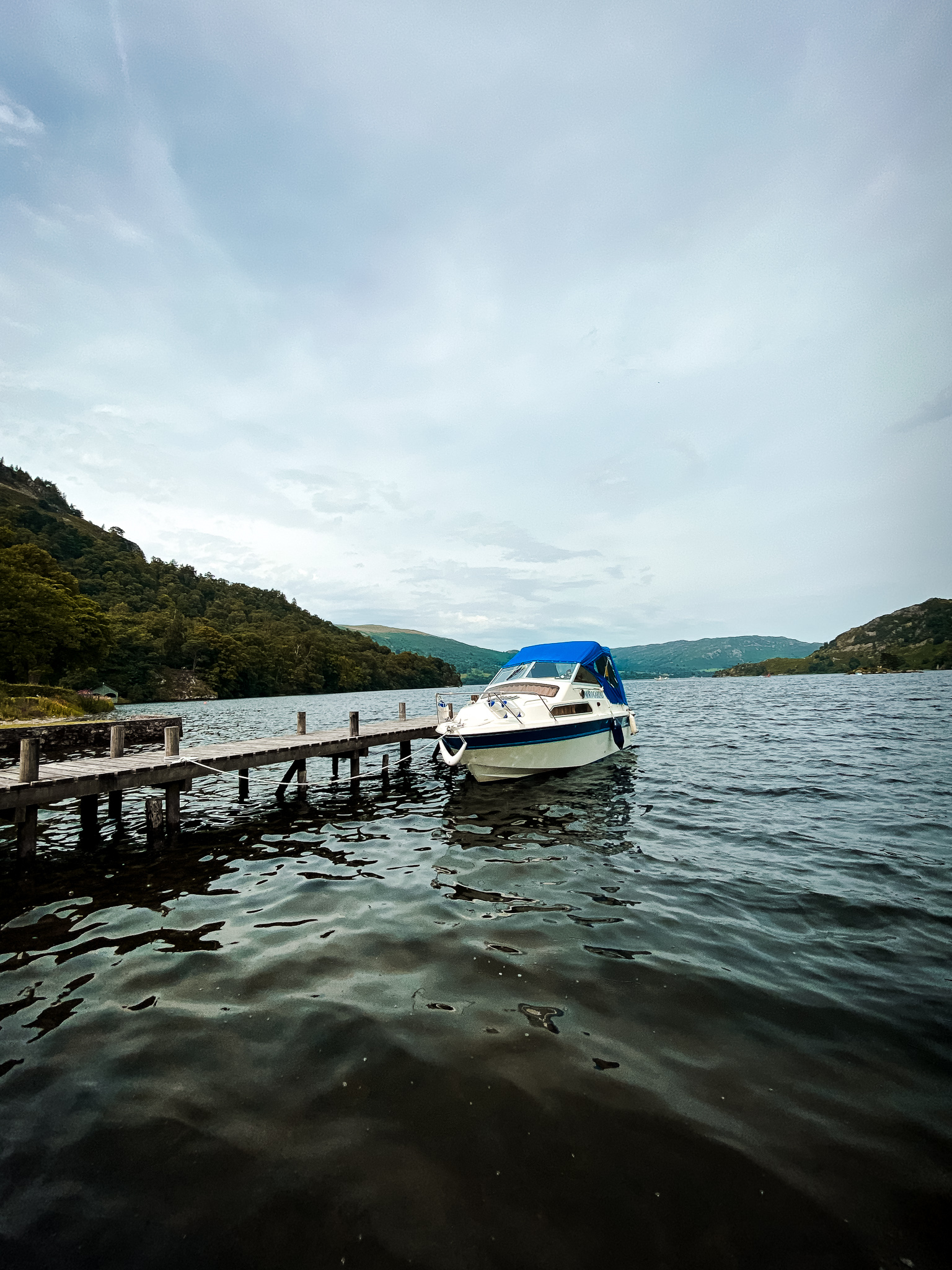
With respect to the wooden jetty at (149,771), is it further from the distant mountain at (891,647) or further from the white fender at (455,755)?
the distant mountain at (891,647)

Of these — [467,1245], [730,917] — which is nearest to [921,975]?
[730,917]

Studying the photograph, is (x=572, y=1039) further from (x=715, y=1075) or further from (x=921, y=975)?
(x=921, y=975)

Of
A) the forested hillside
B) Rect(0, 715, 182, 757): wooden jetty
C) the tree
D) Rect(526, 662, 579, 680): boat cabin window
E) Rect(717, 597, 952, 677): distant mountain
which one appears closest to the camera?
Rect(526, 662, 579, 680): boat cabin window

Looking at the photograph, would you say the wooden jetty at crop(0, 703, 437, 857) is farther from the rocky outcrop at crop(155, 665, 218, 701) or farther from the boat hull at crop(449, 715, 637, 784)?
the rocky outcrop at crop(155, 665, 218, 701)

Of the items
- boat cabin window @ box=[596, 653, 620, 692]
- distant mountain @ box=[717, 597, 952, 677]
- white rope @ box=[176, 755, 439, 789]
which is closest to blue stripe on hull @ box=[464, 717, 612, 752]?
boat cabin window @ box=[596, 653, 620, 692]

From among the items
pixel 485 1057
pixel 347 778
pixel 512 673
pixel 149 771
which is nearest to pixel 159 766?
pixel 149 771

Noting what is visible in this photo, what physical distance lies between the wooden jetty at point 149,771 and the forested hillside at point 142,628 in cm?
3891

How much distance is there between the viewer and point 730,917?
7234 mm

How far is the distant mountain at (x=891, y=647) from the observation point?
13450cm

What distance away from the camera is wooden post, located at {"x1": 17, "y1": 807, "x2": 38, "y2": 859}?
10000 millimetres

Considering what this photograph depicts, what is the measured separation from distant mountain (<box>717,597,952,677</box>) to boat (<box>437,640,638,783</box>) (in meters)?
147

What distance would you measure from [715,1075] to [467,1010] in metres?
2.13

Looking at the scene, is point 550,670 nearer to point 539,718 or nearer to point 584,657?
point 584,657

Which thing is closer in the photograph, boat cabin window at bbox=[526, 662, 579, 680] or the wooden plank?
the wooden plank
